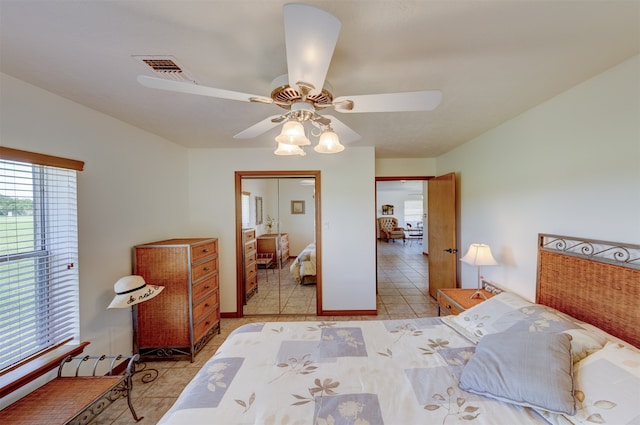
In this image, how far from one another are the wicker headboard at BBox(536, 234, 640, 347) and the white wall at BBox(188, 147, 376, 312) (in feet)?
5.79

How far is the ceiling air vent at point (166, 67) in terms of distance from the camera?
131 centimetres

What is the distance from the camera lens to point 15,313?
4.98ft

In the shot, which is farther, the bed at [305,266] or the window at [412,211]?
the window at [412,211]

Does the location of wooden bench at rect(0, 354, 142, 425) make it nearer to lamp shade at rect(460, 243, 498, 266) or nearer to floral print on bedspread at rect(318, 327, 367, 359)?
floral print on bedspread at rect(318, 327, 367, 359)

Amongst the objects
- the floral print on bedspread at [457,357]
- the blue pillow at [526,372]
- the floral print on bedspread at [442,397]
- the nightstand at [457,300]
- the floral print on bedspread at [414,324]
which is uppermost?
the blue pillow at [526,372]

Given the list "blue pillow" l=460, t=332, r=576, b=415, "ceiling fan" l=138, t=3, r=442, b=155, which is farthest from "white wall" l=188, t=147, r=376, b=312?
"blue pillow" l=460, t=332, r=576, b=415

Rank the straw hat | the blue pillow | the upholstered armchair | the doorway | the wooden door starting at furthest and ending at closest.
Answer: the upholstered armchair, the doorway, the wooden door, the straw hat, the blue pillow

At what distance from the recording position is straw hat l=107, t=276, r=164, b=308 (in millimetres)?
1927

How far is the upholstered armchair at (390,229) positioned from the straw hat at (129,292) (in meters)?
8.96

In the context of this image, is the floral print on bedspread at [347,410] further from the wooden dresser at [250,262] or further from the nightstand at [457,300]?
the wooden dresser at [250,262]

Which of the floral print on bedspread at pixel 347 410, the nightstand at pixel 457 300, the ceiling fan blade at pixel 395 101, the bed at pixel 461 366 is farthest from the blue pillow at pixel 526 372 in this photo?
the ceiling fan blade at pixel 395 101

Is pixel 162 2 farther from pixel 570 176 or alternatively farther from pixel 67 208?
pixel 570 176

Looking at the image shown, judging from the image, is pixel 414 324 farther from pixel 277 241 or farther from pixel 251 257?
pixel 251 257

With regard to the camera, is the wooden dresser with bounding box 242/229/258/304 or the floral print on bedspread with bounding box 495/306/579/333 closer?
the floral print on bedspread with bounding box 495/306/579/333
